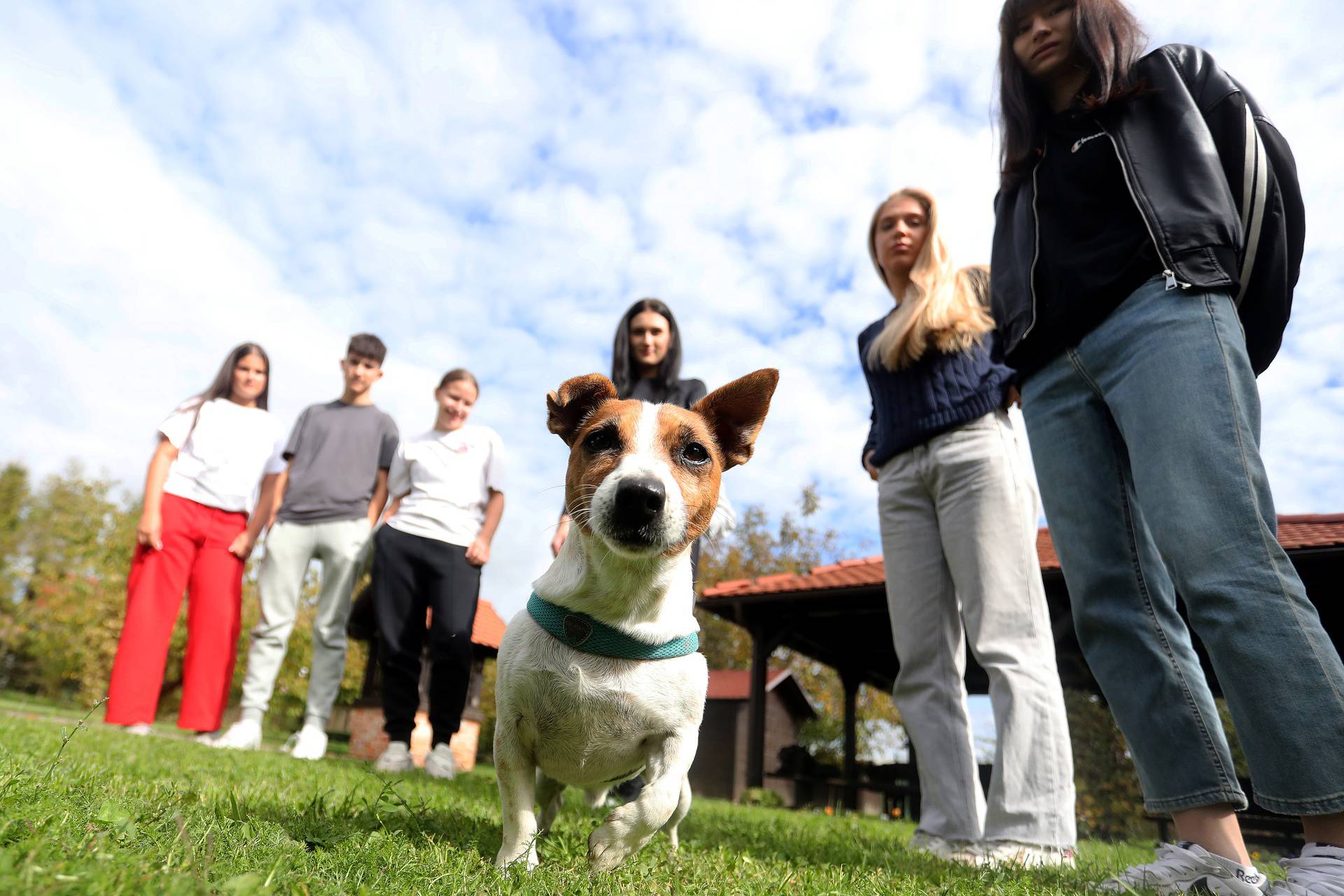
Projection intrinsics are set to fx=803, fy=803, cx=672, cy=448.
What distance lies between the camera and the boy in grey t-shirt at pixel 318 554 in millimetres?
6391

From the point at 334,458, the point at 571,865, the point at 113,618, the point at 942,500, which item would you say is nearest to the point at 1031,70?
the point at 942,500

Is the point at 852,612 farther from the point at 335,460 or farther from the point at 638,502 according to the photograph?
the point at 638,502

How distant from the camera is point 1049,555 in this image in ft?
36.9

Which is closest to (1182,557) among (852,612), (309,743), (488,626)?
(309,743)

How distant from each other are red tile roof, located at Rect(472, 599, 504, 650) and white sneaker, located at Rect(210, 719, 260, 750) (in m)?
8.86

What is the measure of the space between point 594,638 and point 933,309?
7.44 ft

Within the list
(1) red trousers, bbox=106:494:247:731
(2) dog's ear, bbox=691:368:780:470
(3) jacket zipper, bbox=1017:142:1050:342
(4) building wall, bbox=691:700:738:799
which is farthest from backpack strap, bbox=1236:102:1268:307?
(4) building wall, bbox=691:700:738:799

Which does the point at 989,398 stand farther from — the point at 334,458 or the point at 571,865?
the point at 334,458

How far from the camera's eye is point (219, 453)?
6.46 m

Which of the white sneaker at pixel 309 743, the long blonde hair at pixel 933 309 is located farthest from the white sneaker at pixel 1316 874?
the white sneaker at pixel 309 743

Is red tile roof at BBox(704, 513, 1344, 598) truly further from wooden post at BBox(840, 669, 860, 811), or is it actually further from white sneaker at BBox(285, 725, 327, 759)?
white sneaker at BBox(285, 725, 327, 759)

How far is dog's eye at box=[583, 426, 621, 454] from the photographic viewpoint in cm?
268

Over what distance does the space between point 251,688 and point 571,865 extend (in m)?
5.12

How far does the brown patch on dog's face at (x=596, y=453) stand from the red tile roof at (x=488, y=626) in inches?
521
